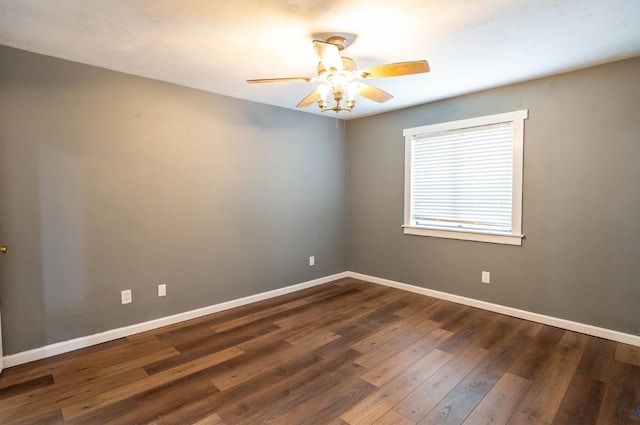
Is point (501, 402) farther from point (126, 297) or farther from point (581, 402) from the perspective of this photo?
point (126, 297)

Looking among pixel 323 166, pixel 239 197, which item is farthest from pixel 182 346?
pixel 323 166

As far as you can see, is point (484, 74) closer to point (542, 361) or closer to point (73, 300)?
point (542, 361)

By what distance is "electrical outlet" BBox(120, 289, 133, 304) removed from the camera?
298 centimetres

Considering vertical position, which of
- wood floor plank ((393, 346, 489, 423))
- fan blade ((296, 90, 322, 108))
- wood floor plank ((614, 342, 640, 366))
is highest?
fan blade ((296, 90, 322, 108))

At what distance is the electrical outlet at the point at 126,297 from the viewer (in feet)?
9.77

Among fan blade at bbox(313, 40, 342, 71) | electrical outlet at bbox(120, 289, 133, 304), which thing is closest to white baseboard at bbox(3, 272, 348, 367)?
electrical outlet at bbox(120, 289, 133, 304)

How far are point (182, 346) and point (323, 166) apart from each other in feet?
9.38

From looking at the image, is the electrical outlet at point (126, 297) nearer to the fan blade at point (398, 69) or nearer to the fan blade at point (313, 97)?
the fan blade at point (313, 97)

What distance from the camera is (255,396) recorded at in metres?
2.12

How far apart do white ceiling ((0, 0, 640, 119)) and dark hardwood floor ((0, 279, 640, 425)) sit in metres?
2.39

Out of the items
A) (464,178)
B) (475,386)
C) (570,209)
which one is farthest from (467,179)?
(475,386)

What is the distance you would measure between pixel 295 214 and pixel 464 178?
2.11 m

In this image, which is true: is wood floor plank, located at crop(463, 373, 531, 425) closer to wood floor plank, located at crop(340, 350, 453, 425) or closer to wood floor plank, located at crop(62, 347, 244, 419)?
wood floor plank, located at crop(340, 350, 453, 425)

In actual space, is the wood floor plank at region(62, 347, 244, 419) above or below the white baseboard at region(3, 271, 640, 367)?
below
